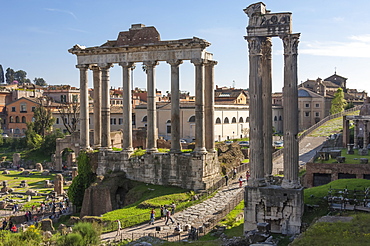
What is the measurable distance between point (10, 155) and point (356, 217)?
6353cm

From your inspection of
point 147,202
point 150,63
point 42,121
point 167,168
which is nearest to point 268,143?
point 147,202

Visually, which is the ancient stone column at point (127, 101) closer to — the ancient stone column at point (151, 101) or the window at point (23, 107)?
the ancient stone column at point (151, 101)

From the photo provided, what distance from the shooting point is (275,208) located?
2084cm

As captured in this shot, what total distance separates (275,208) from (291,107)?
457 cm

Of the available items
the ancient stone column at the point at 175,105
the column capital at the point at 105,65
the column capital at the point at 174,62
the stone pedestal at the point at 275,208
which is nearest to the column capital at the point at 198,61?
the column capital at the point at 174,62

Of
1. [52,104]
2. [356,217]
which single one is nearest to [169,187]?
[356,217]

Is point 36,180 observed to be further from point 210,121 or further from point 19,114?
point 19,114

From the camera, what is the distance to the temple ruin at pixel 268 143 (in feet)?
67.1

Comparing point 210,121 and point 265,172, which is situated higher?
point 210,121

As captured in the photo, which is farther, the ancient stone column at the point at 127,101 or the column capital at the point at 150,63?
the ancient stone column at the point at 127,101

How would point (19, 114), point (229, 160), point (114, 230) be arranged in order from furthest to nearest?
point (19, 114), point (229, 160), point (114, 230)

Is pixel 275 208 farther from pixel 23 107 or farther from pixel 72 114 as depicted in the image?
pixel 23 107

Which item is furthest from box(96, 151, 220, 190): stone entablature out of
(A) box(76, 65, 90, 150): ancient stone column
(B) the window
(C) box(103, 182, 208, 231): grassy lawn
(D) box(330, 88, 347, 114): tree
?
(B) the window

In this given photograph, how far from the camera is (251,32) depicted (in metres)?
21.2
